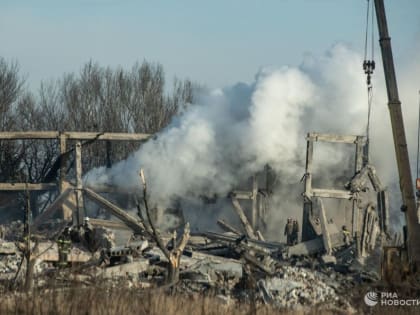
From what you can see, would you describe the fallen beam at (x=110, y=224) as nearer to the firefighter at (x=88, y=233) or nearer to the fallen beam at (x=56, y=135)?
the firefighter at (x=88, y=233)

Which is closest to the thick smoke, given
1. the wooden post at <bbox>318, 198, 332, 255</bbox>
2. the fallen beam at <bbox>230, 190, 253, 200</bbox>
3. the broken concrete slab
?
the fallen beam at <bbox>230, 190, 253, 200</bbox>

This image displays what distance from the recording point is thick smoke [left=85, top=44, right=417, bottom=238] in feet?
108

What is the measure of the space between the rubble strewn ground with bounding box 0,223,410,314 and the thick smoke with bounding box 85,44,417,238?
338cm

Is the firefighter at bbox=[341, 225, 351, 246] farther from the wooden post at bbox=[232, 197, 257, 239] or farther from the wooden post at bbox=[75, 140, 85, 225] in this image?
the wooden post at bbox=[75, 140, 85, 225]

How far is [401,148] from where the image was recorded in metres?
21.1

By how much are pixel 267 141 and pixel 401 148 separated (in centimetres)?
1162

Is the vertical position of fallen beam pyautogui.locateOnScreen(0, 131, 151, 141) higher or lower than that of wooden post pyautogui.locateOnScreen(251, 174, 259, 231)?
higher

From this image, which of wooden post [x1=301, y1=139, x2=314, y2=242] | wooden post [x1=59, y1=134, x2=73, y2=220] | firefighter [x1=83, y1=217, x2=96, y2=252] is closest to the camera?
firefighter [x1=83, y1=217, x2=96, y2=252]

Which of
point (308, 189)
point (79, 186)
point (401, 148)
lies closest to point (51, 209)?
point (79, 186)

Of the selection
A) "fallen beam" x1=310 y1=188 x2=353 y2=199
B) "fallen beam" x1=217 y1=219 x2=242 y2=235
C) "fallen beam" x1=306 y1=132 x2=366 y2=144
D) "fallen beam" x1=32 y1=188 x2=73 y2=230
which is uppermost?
"fallen beam" x1=306 y1=132 x2=366 y2=144

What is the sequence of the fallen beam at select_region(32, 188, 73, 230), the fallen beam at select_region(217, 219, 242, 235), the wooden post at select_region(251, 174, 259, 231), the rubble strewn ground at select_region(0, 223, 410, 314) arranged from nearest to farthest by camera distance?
the rubble strewn ground at select_region(0, 223, 410, 314) → the fallen beam at select_region(32, 188, 73, 230) → the fallen beam at select_region(217, 219, 242, 235) → the wooden post at select_region(251, 174, 259, 231)

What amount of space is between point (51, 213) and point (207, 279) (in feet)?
32.4

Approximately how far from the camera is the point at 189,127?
33.8 m

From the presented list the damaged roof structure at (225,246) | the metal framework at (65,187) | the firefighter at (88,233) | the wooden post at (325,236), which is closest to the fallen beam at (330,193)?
the damaged roof structure at (225,246)
